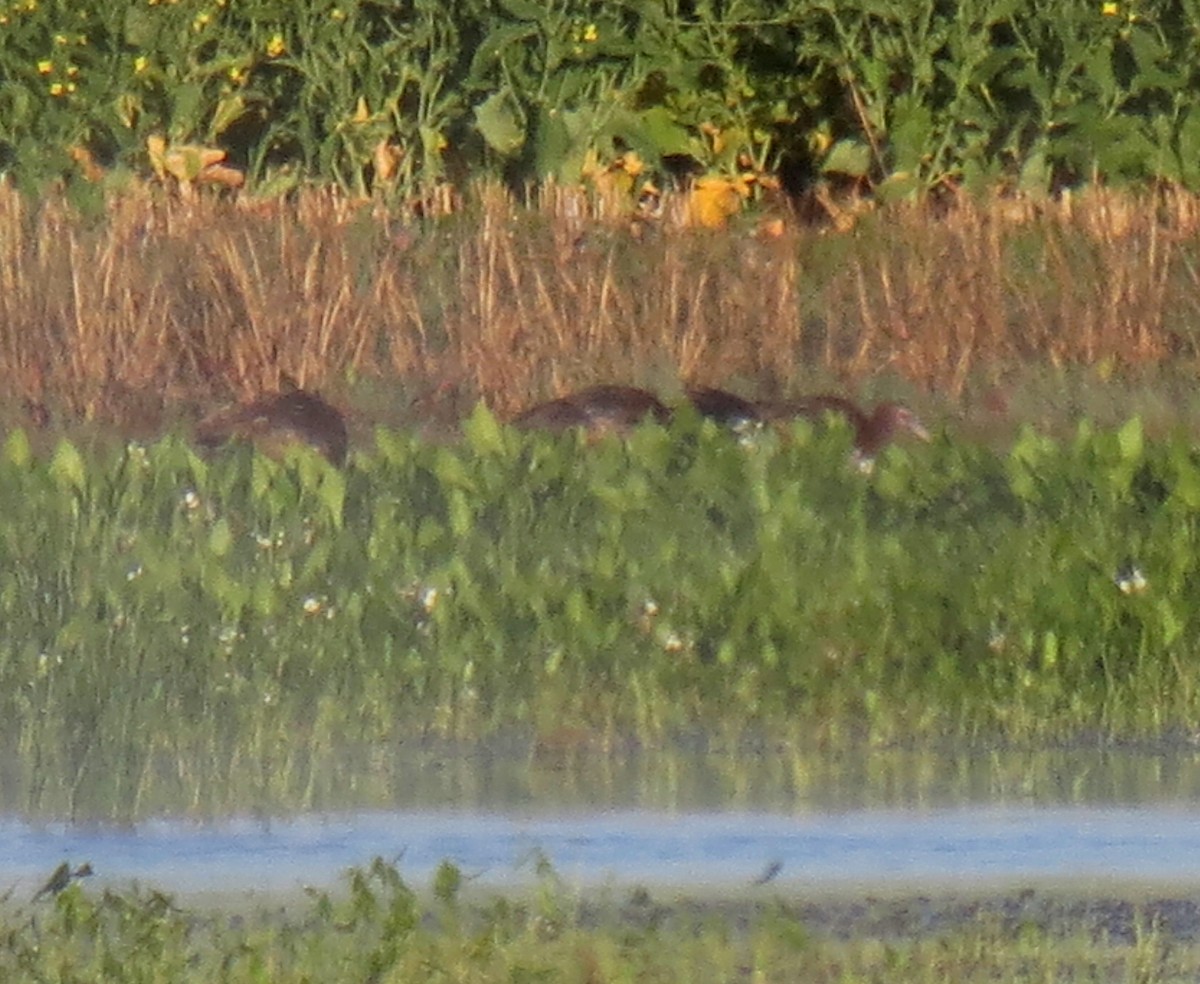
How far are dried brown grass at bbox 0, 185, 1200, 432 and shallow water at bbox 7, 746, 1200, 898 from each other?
5405 mm

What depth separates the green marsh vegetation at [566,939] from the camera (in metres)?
4.08

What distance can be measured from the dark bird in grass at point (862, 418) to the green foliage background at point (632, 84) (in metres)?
4.07

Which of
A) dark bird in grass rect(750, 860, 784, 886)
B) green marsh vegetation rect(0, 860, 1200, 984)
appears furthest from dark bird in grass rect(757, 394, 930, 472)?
green marsh vegetation rect(0, 860, 1200, 984)

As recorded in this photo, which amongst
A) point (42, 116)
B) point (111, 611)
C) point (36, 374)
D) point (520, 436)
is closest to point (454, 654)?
point (111, 611)

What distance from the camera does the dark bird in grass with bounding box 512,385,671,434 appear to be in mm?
Answer: 9109

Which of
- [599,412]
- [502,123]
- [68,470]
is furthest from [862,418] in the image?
[502,123]

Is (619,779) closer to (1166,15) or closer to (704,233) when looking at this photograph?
(704,233)

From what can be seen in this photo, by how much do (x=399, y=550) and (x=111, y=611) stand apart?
2.70ft

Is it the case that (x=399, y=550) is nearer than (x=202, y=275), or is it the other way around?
(x=399, y=550)

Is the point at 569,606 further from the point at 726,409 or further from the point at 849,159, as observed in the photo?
the point at 849,159

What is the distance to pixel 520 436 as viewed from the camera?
859cm

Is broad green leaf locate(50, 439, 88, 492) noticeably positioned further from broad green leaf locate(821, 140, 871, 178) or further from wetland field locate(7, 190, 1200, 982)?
broad green leaf locate(821, 140, 871, 178)

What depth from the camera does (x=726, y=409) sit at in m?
9.53

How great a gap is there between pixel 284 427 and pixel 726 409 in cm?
142
